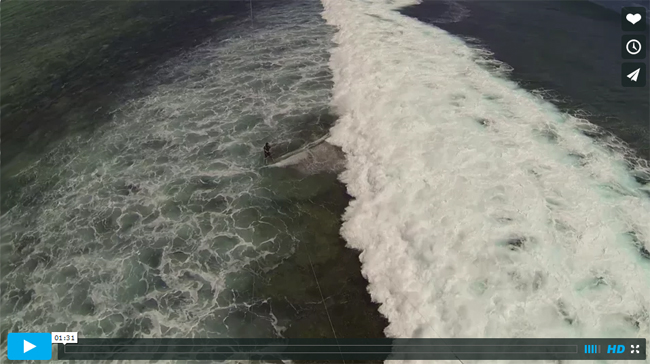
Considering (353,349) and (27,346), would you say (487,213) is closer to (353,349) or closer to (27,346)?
(353,349)

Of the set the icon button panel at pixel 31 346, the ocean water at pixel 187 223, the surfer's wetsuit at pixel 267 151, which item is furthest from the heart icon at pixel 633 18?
the icon button panel at pixel 31 346

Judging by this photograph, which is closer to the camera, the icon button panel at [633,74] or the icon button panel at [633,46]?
the icon button panel at [633,74]

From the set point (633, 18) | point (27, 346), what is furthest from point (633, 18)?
point (27, 346)

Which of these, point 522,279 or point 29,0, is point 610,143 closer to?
point 522,279

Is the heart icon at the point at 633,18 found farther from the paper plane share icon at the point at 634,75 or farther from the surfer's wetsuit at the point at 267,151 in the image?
the surfer's wetsuit at the point at 267,151

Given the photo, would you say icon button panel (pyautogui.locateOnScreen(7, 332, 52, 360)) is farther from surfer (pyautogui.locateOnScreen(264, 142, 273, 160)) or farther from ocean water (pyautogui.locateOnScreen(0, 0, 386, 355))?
surfer (pyautogui.locateOnScreen(264, 142, 273, 160))

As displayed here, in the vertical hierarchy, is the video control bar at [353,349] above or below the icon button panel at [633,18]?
below

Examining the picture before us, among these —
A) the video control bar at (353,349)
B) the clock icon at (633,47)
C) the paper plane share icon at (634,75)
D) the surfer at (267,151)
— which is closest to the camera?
the video control bar at (353,349)
